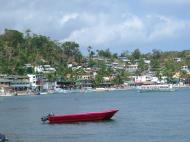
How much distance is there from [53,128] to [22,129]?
11.8 feet

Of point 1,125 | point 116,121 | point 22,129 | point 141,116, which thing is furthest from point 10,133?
point 141,116

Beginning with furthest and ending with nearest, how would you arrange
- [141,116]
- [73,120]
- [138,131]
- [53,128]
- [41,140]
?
[141,116] < [73,120] < [53,128] < [138,131] < [41,140]

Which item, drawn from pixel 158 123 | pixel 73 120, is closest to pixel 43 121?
pixel 73 120

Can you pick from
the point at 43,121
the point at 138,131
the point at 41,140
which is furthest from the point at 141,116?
the point at 41,140

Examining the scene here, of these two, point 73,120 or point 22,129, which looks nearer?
point 22,129

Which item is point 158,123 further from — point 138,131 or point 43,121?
point 43,121

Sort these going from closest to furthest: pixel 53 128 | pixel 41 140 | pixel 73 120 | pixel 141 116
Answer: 1. pixel 41 140
2. pixel 53 128
3. pixel 73 120
4. pixel 141 116

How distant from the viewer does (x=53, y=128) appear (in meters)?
66.2

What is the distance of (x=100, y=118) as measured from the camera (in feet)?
234

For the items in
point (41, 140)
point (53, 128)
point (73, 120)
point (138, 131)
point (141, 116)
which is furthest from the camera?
point (141, 116)

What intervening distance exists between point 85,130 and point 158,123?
35.2 feet

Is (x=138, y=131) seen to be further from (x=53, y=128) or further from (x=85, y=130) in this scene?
(x=53, y=128)

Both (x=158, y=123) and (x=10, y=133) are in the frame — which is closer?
(x=10, y=133)

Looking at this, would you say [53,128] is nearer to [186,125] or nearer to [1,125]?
[1,125]
